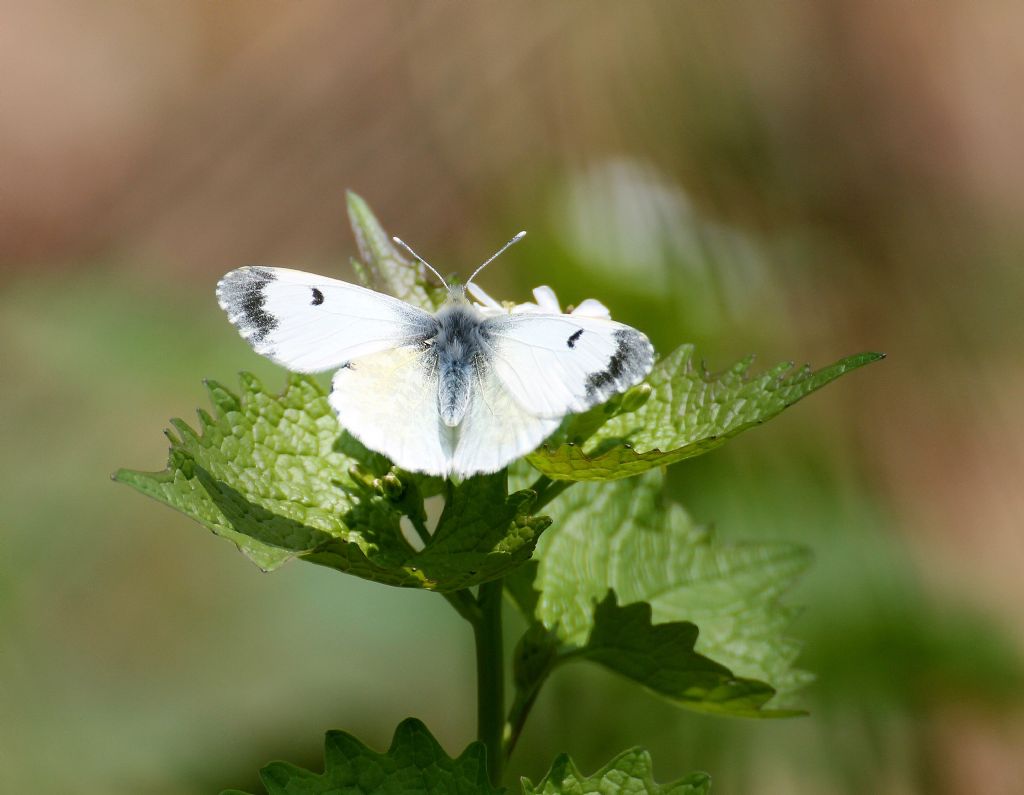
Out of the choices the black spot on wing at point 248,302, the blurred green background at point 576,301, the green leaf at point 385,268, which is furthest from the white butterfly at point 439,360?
the blurred green background at point 576,301

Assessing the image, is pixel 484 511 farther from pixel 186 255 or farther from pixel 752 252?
pixel 186 255

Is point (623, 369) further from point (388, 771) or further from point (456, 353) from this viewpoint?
point (388, 771)

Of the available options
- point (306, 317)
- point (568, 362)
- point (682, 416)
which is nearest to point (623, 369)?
point (568, 362)

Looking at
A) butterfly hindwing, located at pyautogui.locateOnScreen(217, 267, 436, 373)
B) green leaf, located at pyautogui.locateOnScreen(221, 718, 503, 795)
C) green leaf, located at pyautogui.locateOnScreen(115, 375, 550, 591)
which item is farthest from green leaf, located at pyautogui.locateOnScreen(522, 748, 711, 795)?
butterfly hindwing, located at pyautogui.locateOnScreen(217, 267, 436, 373)

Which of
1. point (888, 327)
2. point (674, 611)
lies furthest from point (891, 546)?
point (674, 611)

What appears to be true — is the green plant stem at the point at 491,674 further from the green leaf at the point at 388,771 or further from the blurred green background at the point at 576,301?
the blurred green background at the point at 576,301

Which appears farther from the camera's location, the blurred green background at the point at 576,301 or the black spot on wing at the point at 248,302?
the blurred green background at the point at 576,301
